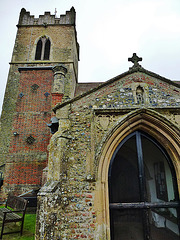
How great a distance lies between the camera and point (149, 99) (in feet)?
16.3

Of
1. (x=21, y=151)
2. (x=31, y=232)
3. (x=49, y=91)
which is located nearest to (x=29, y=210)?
(x=31, y=232)

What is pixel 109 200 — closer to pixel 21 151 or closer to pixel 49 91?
pixel 21 151

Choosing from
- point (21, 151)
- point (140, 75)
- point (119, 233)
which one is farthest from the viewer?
point (21, 151)

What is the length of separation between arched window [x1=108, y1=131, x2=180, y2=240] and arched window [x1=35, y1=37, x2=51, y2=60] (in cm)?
1299

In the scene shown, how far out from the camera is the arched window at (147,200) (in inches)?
171

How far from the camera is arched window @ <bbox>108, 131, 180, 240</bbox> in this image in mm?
4336

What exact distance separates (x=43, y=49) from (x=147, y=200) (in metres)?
16.2

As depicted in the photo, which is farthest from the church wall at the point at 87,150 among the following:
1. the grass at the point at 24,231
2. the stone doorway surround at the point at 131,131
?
the grass at the point at 24,231

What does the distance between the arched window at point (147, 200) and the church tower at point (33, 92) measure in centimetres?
390

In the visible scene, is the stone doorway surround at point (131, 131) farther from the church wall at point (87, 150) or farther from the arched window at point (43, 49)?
the arched window at point (43, 49)

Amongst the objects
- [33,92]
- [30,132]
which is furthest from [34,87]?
[30,132]

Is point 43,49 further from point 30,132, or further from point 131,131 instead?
point 131,131

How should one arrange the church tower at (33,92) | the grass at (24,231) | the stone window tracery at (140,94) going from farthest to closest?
1. the church tower at (33,92)
2. the stone window tracery at (140,94)
3. the grass at (24,231)

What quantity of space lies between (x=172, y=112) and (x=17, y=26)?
61.0 ft
